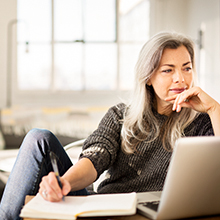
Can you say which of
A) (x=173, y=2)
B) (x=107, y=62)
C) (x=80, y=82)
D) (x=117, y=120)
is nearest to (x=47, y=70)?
(x=80, y=82)

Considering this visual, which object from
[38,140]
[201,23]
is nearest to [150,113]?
[38,140]

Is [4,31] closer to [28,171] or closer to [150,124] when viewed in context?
[150,124]

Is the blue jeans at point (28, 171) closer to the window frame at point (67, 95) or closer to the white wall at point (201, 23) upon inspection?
the white wall at point (201, 23)

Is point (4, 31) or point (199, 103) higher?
point (4, 31)

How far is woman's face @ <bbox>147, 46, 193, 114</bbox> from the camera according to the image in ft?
4.08

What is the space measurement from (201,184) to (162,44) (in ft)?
2.30

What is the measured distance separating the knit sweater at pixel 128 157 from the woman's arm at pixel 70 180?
72 mm

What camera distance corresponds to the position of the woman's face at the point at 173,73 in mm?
1244

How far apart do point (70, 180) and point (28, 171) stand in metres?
0.15

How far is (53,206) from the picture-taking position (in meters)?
0.74

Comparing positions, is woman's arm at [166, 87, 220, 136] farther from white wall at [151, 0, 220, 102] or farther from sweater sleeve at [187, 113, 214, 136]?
white wall at [151, 0, 220, 102]

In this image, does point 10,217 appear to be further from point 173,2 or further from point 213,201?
point 173,2

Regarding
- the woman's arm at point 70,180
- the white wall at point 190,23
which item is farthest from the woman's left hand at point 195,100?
the white wall at point 190,23

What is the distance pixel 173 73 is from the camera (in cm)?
126
